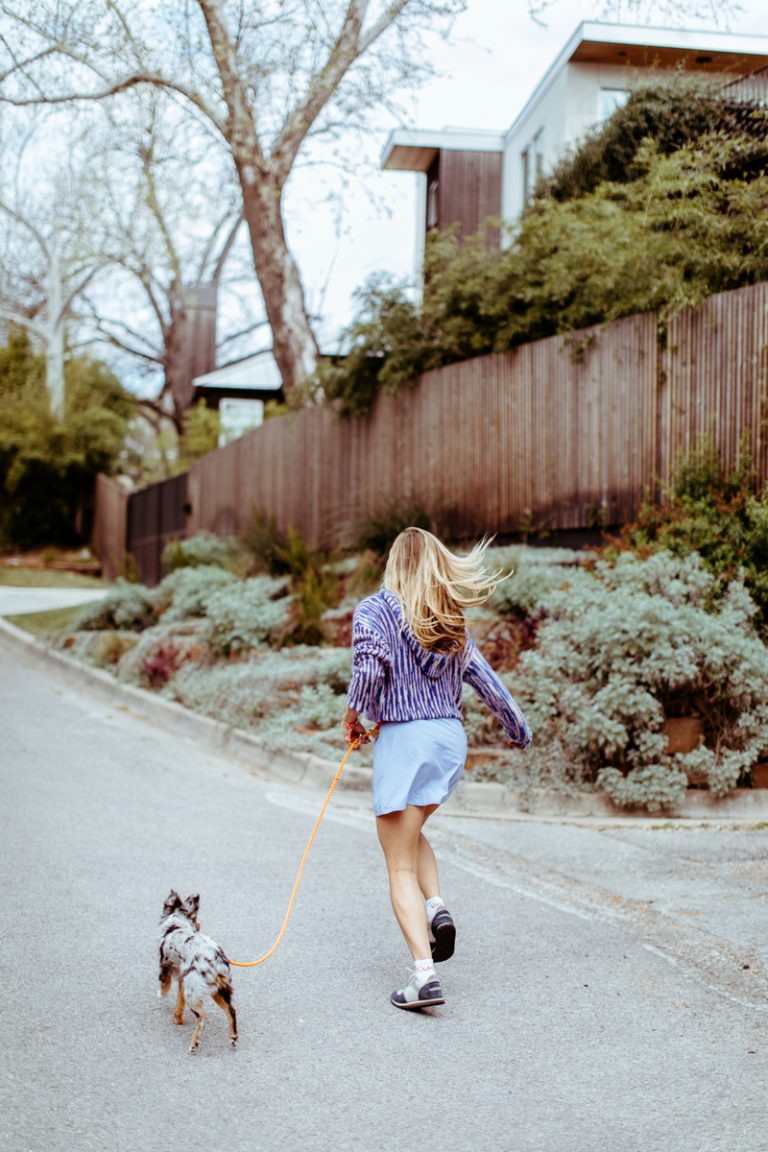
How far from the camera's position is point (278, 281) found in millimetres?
17844

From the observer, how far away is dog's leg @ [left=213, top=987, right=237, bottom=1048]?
3.91 m

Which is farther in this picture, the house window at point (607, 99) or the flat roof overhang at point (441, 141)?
the flat roof overhang at point (441, 141)

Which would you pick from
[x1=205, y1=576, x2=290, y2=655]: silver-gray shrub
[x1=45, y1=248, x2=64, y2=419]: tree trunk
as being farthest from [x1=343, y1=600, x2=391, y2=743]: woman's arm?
[x1=45, y1=248, x2=64, y2=419]: tree trunk

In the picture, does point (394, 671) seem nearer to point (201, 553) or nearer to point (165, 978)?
point (165, 978)

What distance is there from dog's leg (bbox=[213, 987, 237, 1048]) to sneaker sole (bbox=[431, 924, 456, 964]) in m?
0.95

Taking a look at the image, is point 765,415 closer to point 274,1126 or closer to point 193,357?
point 274,1126

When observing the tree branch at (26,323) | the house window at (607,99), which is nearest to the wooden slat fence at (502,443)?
the house window at (607,99)

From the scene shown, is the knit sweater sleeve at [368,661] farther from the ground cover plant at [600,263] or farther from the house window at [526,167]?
the house window at [526,167]

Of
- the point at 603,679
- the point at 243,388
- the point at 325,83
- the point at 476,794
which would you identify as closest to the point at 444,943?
the point at 476,794

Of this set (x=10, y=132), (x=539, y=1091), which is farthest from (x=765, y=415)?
(x=10, y=132)

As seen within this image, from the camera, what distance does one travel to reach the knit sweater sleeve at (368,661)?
4.52 meters

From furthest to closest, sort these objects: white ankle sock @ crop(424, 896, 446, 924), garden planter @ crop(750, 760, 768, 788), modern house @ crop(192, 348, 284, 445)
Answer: modern house @ crop(192, 348, 284, 445) → garden planter @ crop(750, 760, 768, 788) → white ankle sock @ crop(424, 896, 446, 924)

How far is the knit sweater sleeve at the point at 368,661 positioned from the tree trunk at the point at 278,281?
41.8ft

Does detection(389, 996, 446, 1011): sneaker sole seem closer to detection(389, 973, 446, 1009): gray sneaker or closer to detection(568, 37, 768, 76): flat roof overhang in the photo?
detection(389, 973, 446, 1009): gray sneaker
